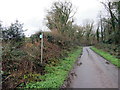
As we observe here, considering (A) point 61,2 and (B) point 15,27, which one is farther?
(A) point 61,2

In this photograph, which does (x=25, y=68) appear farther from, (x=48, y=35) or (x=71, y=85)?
(x=48, y=35)

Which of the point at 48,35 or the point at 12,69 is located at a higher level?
the point at 48,35

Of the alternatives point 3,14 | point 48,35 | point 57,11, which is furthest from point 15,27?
point 57,11

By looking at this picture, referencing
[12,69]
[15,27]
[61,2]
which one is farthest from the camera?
[61,2]

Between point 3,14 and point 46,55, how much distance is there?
14.8 ft

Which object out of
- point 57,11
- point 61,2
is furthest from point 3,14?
point 61,2

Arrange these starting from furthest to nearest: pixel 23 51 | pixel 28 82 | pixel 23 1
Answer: pixel 23 1 → pixel 23 51 → pixel 28 82

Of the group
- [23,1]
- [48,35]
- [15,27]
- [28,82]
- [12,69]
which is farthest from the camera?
[48,35]

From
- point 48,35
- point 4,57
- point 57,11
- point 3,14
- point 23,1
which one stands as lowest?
point 4,57

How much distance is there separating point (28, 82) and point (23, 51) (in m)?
2.81

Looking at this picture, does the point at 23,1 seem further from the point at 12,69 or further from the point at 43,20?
the point at 43,20

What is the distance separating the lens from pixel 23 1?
12039 mm

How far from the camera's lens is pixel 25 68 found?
7.01 metres

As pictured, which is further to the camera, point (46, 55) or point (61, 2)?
point (61, 2)
